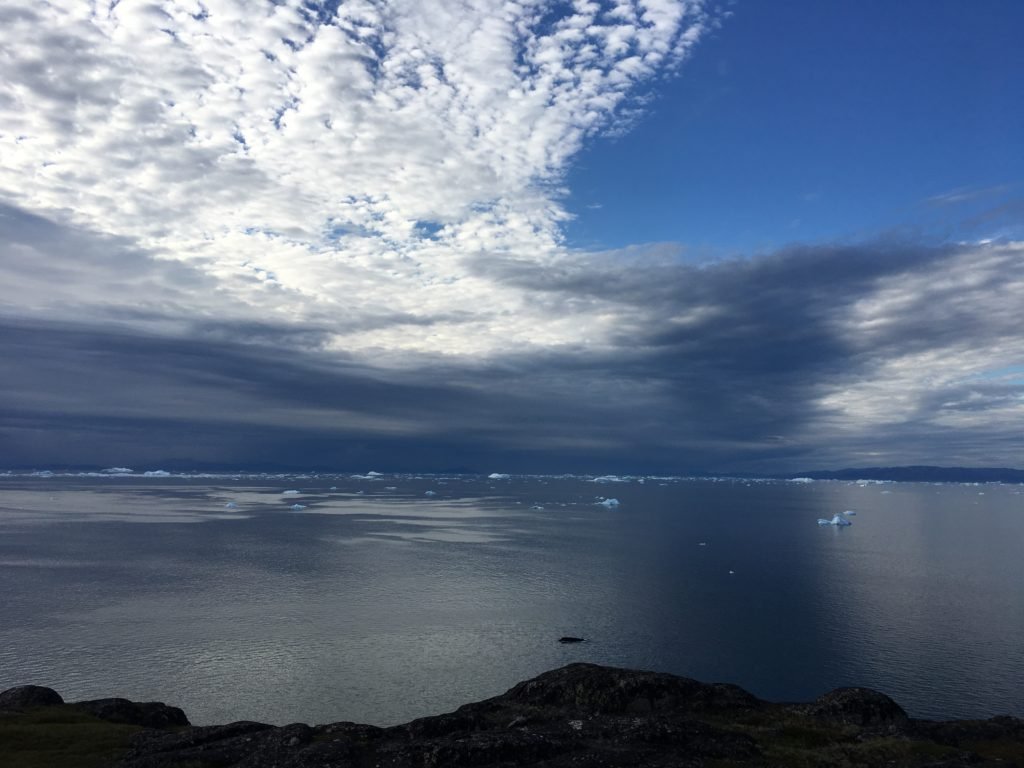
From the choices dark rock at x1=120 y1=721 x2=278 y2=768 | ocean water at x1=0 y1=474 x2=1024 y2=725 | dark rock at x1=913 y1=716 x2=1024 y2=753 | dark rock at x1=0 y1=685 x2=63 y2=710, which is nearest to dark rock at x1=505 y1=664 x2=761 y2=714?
dark rock at x1=913 y1=716 x2=1024 y2=753

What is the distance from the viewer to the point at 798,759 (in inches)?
1258

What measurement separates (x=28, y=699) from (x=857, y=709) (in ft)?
171

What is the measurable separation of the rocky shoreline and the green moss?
9 cm

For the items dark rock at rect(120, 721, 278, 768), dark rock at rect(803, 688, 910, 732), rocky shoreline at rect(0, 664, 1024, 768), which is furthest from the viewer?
dark rock at rect(803, 688, 910, 732)

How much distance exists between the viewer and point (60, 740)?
34.2 m

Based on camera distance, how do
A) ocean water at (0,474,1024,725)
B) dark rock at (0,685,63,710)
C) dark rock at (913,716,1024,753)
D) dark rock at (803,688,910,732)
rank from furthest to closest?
ocean water at (0,474,1024,725)
dark rock at (0,685,63,710)
dark rock at (803,688,910,732)
dark rock at (913,716,1024,753)

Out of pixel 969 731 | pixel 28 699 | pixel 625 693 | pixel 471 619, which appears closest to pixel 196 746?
pixel 28 699

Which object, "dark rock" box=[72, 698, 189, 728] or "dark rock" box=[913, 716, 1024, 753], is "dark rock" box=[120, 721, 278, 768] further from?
"dark rock" box=[913, 716, 1024, 753]

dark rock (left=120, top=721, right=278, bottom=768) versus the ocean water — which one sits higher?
dark rock (left=120, top=721, right=278, bottom=768)

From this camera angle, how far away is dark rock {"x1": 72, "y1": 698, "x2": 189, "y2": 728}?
133ft

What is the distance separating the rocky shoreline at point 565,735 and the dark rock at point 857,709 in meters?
0.08

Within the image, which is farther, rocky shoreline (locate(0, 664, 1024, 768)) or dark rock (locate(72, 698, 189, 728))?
dark rock (locate(72, 698, 189, 728))

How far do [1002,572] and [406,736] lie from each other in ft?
375

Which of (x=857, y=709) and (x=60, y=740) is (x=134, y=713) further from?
(x=857, y=709)
